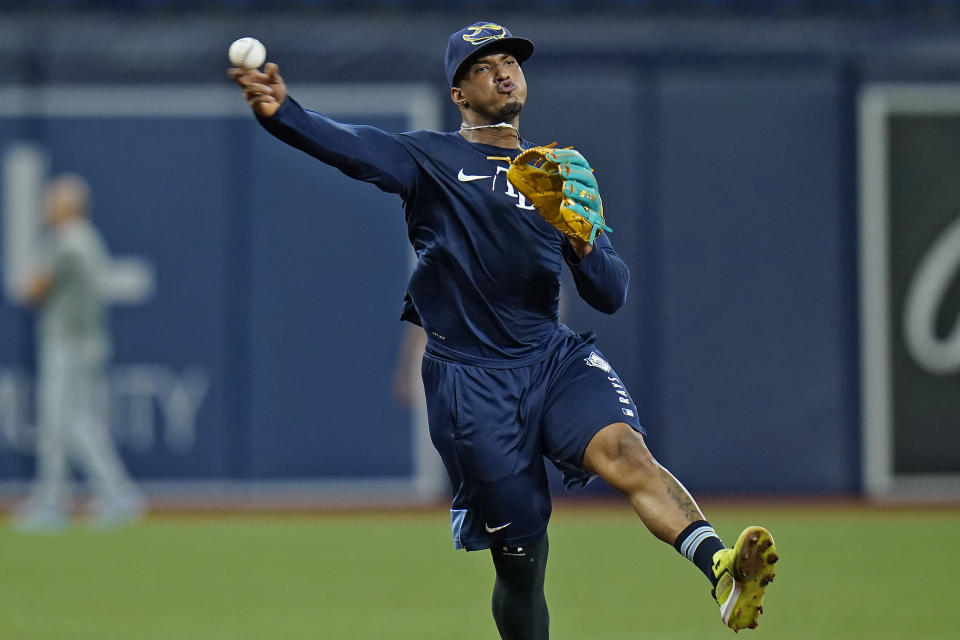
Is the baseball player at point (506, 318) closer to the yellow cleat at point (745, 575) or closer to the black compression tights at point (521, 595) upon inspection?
the black compression tights at point (521, 595)

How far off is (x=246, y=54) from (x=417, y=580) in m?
4.66

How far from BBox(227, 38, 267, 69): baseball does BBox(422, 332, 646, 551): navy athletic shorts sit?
4.27 feet

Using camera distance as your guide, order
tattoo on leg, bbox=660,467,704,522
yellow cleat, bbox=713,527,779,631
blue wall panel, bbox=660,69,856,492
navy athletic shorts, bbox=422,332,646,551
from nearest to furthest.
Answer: yellow cleat, bbox=713,527,779,631 < tattoo on leg, bbox=660,467,704,522 < navy athletic shorts, bbox=422,332,646,551 < blue wall panel, bbox=660,69,856,492

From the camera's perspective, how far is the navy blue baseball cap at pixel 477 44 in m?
4.90

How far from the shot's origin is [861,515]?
11.1 metres

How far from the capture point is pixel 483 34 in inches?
194

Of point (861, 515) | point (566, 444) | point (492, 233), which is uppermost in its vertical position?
point (492, 233)

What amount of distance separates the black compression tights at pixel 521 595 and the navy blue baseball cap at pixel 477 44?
67.4 inches

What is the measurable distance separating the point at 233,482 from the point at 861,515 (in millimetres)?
Answer: 5301

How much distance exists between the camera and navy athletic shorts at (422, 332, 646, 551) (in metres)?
4.77

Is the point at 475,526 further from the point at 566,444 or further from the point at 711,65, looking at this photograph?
the point at 711,65

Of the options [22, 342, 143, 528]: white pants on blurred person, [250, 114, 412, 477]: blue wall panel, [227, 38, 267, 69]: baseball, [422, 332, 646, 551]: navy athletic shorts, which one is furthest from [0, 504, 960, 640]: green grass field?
[227, 38, 267, 69]: baseball

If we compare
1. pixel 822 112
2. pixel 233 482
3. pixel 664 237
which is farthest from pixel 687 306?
pixel 233 482

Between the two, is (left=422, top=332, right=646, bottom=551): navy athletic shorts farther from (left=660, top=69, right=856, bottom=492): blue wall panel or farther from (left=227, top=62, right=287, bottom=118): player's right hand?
(left=660, top=69, right=856, bottom=492): blue wall panel
